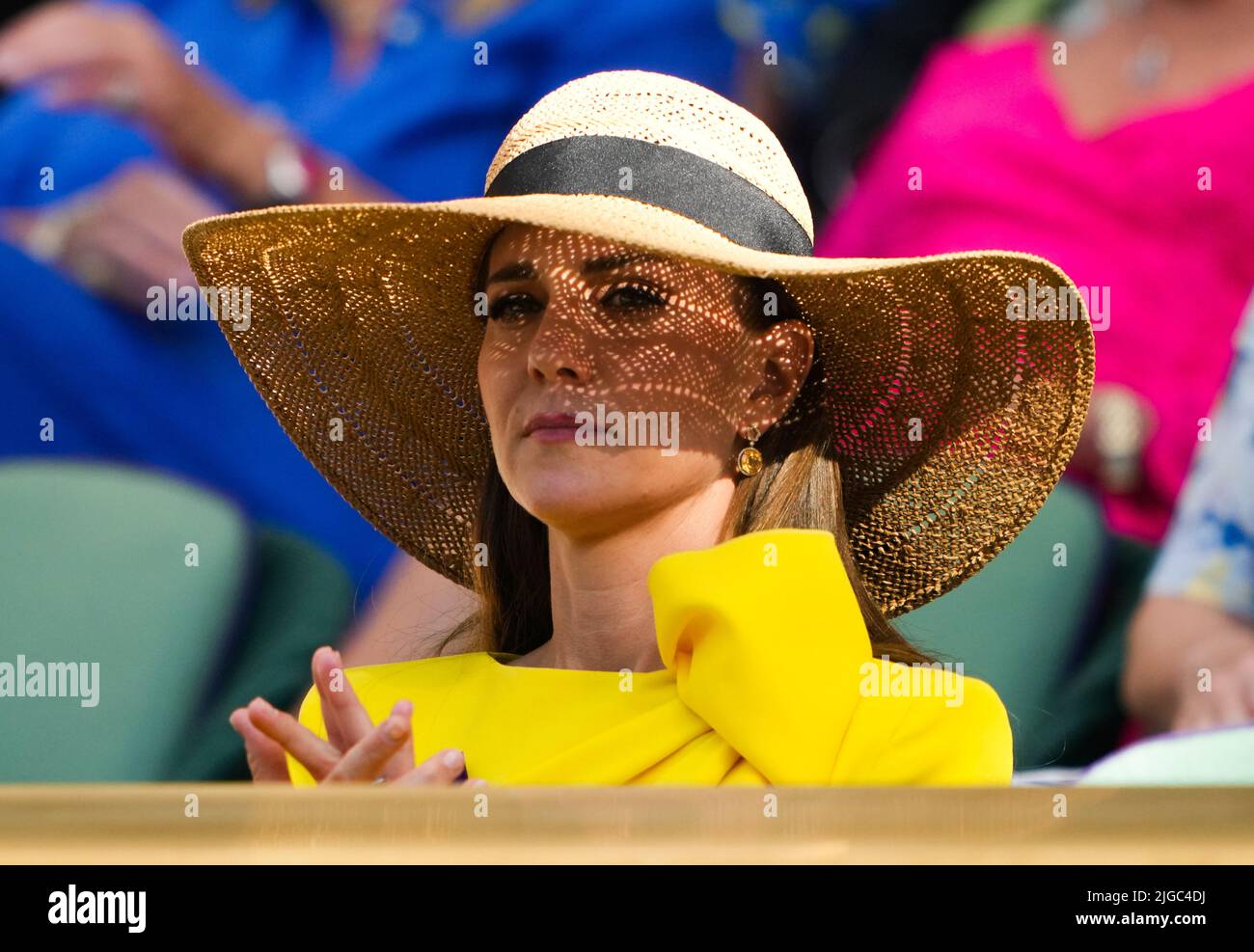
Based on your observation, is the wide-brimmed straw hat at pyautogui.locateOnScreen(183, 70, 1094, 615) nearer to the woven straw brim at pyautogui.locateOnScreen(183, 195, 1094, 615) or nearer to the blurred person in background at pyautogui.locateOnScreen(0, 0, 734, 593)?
the woven straw brim at pyautogui.locateOnScreen(183, 195, 1094, 615)

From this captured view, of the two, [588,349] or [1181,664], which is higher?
[588,349]

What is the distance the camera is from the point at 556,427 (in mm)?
1619

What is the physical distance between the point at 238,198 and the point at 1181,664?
171 centimetres

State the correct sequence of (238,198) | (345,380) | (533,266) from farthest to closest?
(238,198)
(345,380)
(533,266)

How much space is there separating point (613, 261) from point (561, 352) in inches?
3.8

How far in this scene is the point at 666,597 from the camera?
1.54m

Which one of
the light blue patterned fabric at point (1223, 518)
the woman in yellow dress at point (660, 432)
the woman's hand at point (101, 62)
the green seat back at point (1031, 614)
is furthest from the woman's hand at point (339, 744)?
the woman's hand at point (101, 62)

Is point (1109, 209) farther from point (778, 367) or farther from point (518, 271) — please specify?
point (518, 271)

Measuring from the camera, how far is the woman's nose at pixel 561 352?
161cm

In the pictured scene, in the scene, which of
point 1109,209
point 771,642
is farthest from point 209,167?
point 771,642

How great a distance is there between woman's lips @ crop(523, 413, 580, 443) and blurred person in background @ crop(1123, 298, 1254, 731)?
1106 millimetres

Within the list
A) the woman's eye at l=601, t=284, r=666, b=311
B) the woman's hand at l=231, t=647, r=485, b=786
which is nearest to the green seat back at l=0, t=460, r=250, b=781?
the woman's hand at l=231, t=647, r=485, b=786
